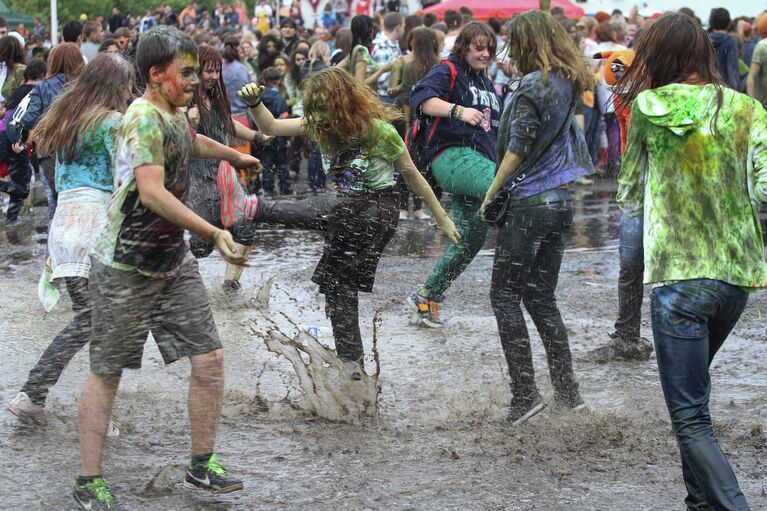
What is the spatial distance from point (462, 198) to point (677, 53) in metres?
3.41

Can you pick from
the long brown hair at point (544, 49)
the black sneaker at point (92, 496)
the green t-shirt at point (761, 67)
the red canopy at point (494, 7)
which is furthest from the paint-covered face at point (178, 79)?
the red canopy at point (494, 7)

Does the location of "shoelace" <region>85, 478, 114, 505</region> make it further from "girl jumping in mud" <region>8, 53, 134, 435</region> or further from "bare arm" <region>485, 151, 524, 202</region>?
"bare arm" <region>485, 151, 524, 202</region>

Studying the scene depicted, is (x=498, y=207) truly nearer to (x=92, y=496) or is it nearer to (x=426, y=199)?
(x=426, y=199)

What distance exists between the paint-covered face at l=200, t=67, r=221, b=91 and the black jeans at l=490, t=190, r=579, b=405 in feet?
8.11

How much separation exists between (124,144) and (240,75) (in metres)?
8.67

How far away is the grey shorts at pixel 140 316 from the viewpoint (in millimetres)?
4238

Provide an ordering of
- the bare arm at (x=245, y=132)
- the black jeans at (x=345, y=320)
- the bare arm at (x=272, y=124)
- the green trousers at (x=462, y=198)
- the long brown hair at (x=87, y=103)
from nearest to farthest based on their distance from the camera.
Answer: the long brown hair at (x=87, y=103), the black jeans at (x=345, y=320), the bare arm at (x=272, y=124), the bare arm at (x=245, y=132), the green trousers at (x=462, y=198)

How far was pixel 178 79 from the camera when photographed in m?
4.16

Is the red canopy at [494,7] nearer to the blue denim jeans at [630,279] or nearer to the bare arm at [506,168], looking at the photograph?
the blue denim jeans at [630,279]

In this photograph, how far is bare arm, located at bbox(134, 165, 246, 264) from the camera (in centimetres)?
397

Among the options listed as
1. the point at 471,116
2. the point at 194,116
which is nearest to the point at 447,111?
the point at 471,116

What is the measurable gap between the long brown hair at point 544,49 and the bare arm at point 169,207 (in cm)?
203

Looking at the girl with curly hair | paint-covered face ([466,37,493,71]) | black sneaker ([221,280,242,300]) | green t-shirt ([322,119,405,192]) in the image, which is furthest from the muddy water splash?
black sneaker ([221,280,242,300])

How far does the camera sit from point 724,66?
12227mm
